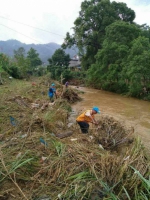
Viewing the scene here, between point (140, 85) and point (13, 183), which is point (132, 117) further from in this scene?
point (13, 183)

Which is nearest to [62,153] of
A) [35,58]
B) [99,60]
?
[99,60]

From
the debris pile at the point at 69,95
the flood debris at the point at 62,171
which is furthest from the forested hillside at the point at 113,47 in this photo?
the flood debris at the point at 62,171

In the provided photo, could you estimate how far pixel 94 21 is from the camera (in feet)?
84.9

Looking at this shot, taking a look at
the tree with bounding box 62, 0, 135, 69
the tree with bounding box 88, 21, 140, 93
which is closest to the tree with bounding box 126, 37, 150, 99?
the tree with bounding box 88, 21, 140, 93

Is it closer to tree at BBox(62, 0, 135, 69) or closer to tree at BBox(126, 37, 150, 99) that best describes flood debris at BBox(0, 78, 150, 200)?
tree at BBox(126, 37, 150, 99)

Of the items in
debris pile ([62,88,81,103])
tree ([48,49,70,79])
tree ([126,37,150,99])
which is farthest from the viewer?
tree ([48,49,70,79])

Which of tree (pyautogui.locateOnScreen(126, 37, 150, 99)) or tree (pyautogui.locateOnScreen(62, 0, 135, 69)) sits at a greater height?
tree (pyautogui.locateOnScreen(62, 0, 135, 69))

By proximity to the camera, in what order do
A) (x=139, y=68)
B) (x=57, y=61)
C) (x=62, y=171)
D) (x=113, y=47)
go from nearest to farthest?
(x=62, y=171) < (x=139, y=68) < (x=113, y=47) < (x=57, y=61)

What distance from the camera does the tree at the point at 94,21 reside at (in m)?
24.9

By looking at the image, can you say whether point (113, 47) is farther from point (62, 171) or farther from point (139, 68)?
point (62, 171)

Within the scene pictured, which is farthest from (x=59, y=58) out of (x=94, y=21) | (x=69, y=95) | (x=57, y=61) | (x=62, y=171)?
(x=62, y=171)

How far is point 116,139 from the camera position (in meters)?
5.78

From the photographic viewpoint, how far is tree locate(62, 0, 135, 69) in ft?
81.8

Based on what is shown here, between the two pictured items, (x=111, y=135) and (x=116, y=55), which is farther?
(x=116, y=55)
